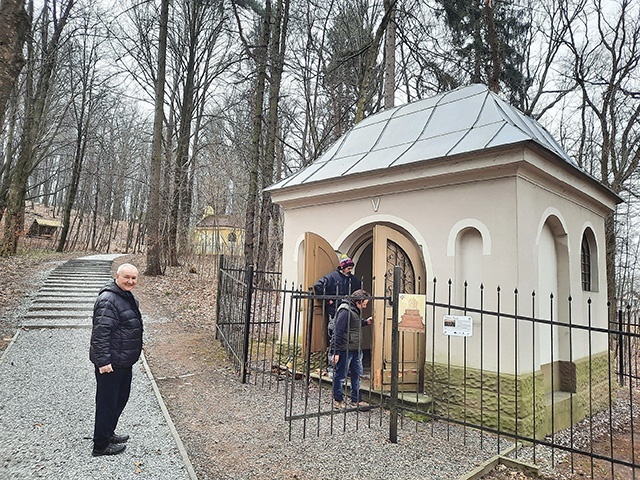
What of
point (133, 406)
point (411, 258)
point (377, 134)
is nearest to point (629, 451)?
point (411, 258)

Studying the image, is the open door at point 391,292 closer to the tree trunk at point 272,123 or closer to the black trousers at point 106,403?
the black trousers at point 106,403

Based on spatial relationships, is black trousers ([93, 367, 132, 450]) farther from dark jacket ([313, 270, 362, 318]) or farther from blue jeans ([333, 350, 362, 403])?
dark jacket ([313, 270, 362, 318])

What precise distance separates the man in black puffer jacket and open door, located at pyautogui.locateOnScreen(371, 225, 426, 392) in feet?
10.3

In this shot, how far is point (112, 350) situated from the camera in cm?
376

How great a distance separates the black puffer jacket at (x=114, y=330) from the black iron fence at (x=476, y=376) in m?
1.53

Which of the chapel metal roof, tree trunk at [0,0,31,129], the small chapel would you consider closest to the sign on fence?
the small chapel

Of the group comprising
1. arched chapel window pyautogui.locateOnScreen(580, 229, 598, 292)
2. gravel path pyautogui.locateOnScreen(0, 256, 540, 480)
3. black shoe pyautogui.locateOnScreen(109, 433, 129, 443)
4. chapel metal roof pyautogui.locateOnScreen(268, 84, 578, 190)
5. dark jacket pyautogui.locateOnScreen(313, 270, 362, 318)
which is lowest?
gravel path pyautogui.locateOnScreen(0, 256, 540, 480)

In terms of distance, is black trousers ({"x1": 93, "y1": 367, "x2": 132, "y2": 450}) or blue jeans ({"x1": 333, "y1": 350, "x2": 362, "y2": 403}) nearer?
black trousers ({"x1": 93, "y1": 367, "x2": 132, "y2": 450})

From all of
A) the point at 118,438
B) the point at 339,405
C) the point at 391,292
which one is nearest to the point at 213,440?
the point at 118,438

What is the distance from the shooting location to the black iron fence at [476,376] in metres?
4.78

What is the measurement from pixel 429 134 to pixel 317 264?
2819 millimetres

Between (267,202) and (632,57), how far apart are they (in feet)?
43.9

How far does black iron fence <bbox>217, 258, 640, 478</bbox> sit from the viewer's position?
15.7 ft

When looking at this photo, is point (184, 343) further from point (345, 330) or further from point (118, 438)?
point (118, 438)
